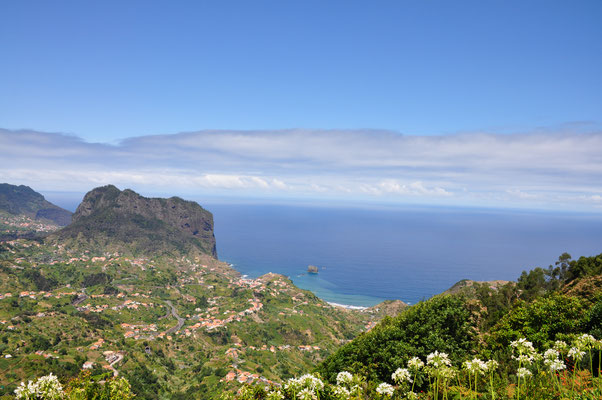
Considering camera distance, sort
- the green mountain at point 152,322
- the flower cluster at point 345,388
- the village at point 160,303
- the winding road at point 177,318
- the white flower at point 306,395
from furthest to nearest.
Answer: the winding road at point 177,318 < the village at point 160,303 < the green mountain at point 152,322 < the flower cluster at point 345,388 < the white flower at point 306,395

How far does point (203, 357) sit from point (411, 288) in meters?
107

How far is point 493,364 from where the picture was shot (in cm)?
923

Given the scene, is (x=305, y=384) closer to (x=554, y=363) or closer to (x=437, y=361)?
(x=437, y=361)

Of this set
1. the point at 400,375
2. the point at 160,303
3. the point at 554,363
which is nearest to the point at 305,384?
the point at 400,375

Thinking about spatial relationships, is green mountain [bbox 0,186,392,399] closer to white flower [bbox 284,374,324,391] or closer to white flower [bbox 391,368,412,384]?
white flower [bbox 284,374,324,391]

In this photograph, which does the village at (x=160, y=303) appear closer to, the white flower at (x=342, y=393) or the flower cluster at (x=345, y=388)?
the flower cluster at (x=345, y=388)

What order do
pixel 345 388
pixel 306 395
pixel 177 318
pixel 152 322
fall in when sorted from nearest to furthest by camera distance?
pixel 306 395
pixel 345 388
pixel 152 322
pixel 177 318

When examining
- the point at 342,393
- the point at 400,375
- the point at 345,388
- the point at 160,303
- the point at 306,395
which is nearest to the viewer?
the point at 306,395

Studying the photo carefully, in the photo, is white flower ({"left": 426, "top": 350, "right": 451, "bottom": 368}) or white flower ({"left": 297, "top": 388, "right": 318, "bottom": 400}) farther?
white flower ({"left": 426, "top": 350, "right": 451, "bottom": 368})

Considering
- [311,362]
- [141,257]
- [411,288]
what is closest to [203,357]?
[311,362]

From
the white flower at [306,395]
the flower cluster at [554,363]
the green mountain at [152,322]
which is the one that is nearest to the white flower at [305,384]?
the white flower at [306,395]

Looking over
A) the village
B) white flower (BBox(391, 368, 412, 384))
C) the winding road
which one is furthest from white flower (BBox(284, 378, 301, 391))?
the winding road

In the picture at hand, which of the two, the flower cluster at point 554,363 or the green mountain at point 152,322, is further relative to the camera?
the green mountain at point 152,322

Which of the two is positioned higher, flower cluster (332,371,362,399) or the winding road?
flower cluster (332,371,362,399)
